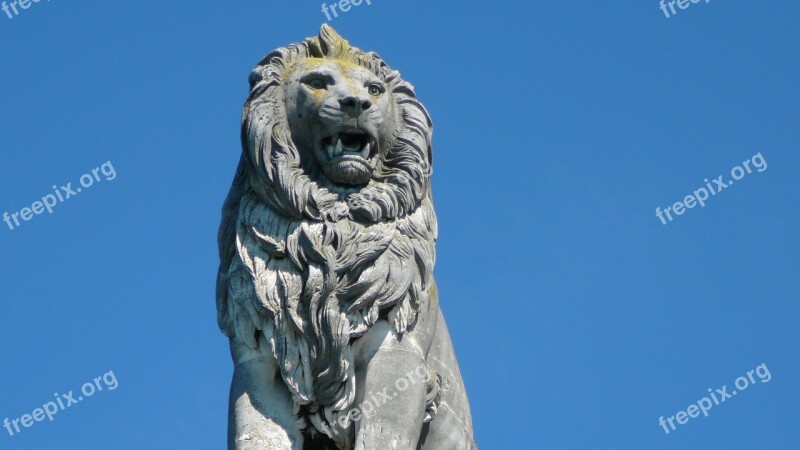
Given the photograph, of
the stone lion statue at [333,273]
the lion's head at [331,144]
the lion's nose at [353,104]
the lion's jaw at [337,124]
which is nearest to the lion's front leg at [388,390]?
the stone lion statue at [333,273]

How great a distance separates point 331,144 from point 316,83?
1.60ft

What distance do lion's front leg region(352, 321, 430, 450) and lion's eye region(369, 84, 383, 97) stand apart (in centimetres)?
176

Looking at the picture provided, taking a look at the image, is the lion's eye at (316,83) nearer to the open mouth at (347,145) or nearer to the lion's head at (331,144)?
the lion's head at (331,144)

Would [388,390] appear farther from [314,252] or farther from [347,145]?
[347,145]

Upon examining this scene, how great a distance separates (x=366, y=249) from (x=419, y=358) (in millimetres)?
886

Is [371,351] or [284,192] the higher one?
[284,192]

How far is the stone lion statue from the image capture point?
15516 mm

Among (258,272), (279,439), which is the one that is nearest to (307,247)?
(258,272)

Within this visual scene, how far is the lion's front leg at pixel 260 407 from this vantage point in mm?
15422

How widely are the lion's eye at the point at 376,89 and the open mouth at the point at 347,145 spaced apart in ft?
1.24

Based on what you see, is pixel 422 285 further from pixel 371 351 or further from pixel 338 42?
pixel 338 42

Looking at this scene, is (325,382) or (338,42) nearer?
(325,382)

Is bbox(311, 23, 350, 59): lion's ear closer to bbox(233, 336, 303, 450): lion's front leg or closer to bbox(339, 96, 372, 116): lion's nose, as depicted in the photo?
bbox(339, 96, 372, 116): lion's nose

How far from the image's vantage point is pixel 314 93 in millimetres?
16094
